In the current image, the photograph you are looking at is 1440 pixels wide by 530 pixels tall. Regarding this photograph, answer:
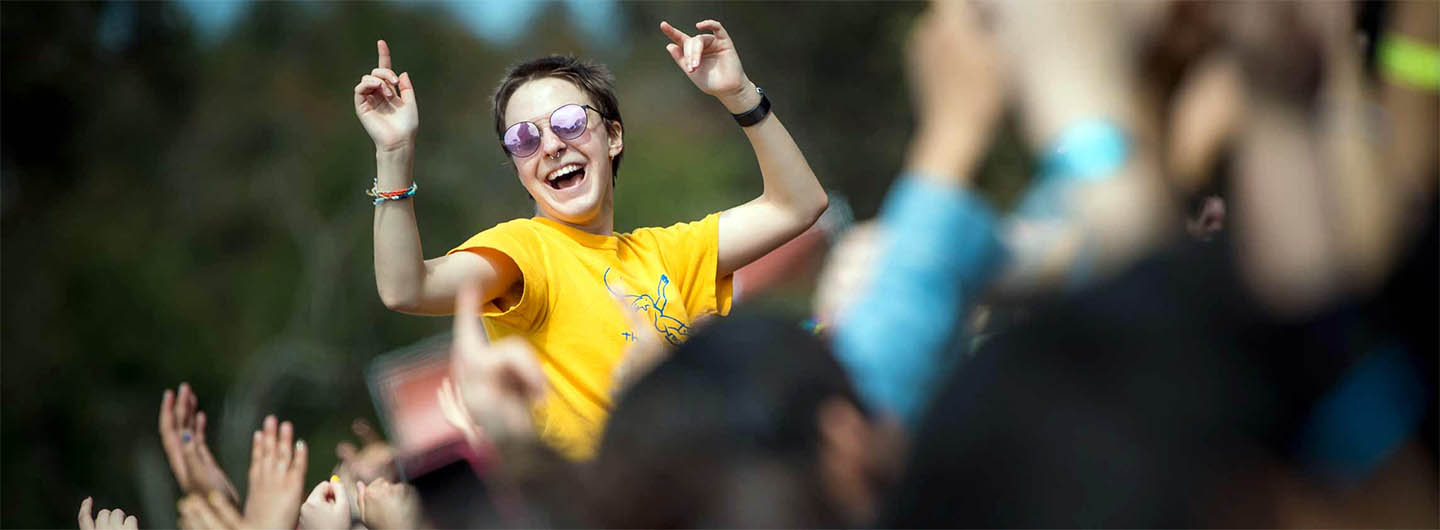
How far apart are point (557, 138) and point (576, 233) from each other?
0.21m

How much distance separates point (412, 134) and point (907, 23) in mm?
11116

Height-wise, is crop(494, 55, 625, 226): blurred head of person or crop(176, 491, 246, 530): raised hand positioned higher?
crop(494, 55, 625, 226): blurred head of person

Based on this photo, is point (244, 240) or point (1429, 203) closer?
point (1429, 203)

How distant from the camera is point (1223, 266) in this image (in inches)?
56.9

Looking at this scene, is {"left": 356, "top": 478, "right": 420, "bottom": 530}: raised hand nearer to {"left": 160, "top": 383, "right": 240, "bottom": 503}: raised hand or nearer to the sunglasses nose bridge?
{"left": 160, "top": 383, "right": 240, "bottom": 503}: raised hand

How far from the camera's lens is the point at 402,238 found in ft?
9.04

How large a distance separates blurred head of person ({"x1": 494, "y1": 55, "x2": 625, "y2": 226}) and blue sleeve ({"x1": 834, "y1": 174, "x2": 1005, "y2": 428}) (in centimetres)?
160

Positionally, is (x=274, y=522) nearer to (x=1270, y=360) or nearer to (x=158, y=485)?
(x=1270, y=360)

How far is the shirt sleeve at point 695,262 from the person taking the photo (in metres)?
3.34

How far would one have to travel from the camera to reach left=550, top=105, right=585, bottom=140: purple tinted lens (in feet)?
10.6

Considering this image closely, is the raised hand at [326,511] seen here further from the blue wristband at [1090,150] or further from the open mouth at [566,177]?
the blue wristband at [1090,150]

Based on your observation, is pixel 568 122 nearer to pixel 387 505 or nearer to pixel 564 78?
pixel 564 78

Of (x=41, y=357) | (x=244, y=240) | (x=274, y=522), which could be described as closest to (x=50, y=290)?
(x=41, y=357)

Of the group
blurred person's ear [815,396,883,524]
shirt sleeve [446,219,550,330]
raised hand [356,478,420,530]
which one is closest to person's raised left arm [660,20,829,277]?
shirt sleeve [446,219,550,330]
